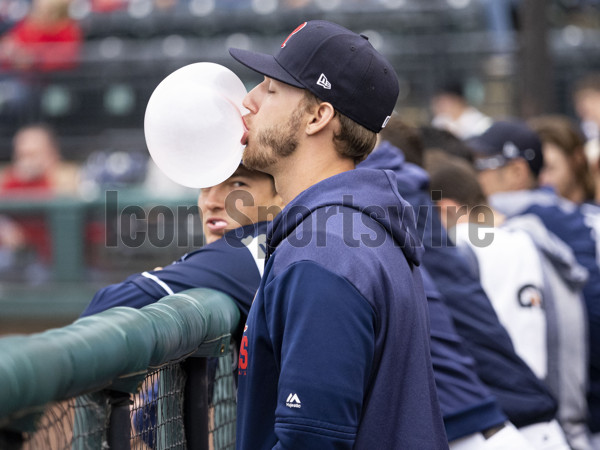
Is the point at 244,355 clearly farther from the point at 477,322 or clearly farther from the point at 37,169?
the point at 37,169

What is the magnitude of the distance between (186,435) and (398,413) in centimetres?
63

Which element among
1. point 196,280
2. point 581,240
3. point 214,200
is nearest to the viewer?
point 196,280

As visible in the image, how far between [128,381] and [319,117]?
826 mm

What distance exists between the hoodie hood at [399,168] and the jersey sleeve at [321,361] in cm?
143

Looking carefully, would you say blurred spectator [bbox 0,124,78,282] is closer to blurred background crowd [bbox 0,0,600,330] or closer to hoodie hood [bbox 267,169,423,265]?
blurred background crowd [bbox 0,0,600,330]

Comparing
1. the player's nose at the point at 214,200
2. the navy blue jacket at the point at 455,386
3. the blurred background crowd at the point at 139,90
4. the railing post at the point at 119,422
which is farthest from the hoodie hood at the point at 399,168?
the blurred background crowd at the point at 139,90

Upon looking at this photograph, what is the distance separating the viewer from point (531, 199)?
14.6 feet

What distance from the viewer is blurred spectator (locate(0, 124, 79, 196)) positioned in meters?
8.79

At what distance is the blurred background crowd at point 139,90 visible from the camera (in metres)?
8.33

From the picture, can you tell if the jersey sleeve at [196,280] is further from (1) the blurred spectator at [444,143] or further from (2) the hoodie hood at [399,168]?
(1) the blurred spectator at [444,143]

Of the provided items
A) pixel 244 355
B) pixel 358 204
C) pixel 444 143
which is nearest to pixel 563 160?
pixel 444 143

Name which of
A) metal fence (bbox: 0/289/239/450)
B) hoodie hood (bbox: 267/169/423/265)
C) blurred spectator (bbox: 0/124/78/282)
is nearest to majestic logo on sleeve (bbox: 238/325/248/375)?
metal fence (bbox: 0/289/239/450)

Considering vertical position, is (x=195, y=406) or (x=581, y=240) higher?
(x=581, y=240)

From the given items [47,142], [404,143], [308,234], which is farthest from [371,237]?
[47,142]
